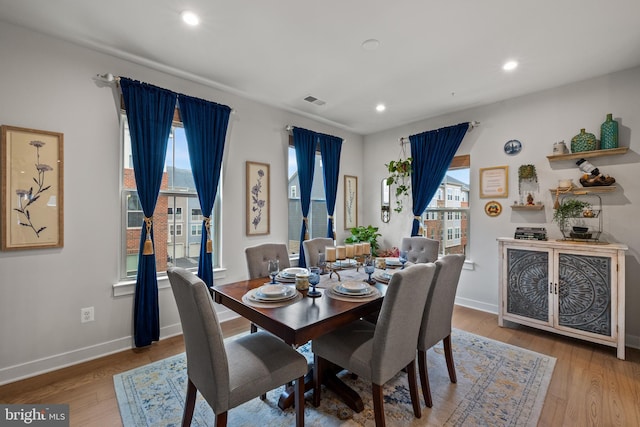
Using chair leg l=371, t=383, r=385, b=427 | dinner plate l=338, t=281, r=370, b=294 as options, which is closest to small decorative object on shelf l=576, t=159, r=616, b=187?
dinner plate l=338, t=281, r=370, b=294

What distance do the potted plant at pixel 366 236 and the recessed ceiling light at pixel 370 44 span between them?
2779mm

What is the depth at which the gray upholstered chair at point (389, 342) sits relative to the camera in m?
1.55

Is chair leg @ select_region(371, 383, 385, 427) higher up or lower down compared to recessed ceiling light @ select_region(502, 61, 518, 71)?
lower down

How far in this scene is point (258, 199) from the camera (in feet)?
11.9

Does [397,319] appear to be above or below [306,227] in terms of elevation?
below

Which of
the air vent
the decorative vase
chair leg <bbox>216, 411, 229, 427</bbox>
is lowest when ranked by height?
chair leg <bbox>216, 411, 229, 427</bbox>

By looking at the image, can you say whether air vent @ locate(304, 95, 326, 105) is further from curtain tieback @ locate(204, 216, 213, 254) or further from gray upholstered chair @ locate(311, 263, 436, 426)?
gray upholstered chair @ locate(311, 263, 436, 426)

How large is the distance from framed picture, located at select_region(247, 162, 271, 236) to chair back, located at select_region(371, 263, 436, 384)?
236 centimetres

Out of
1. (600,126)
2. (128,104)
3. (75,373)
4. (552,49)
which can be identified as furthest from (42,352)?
(600,126)

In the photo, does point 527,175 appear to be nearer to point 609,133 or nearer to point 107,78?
point 609,133

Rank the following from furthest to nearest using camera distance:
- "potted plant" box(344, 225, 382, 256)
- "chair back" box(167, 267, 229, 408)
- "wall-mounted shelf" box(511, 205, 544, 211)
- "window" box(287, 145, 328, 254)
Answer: "potted plant" box(344, 225, 382, 256)
"window" box(287, 145, 328, 254)
"wall-mounted shelf" box(511, 205, 544, 211)
"chair back" box(167, 267, 229, 408)

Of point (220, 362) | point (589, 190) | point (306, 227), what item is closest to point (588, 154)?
point (589, 190)

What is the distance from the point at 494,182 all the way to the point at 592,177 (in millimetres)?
926

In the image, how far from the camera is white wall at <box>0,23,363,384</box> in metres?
2.19
